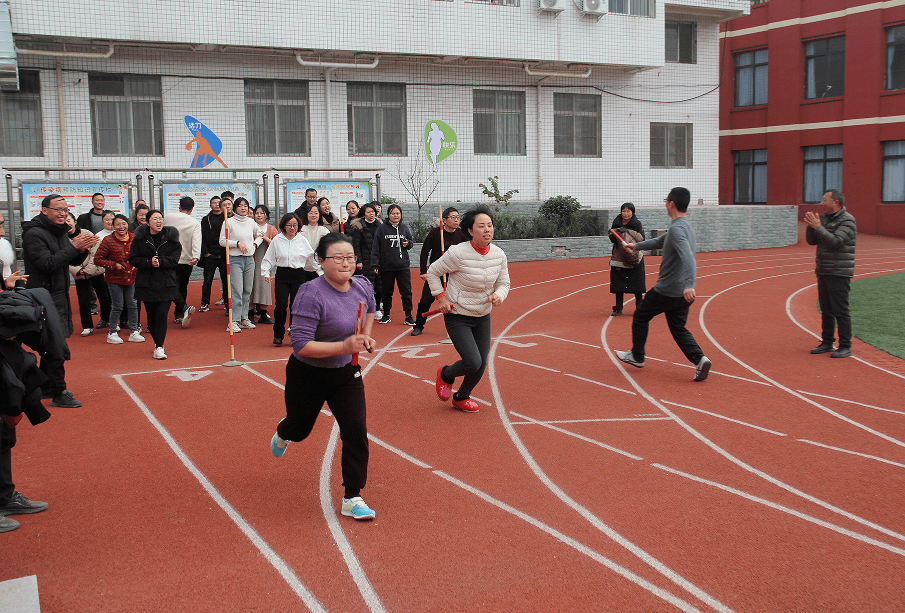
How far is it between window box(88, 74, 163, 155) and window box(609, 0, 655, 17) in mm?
13753

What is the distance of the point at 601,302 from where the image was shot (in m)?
15.4

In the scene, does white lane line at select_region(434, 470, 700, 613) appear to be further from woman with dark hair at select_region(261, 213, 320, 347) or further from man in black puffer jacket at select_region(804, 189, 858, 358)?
man in black puffer jacket at select_region(804, 189, 858, 358)

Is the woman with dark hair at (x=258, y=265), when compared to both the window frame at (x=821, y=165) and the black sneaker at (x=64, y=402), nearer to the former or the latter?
the black sneaker at (x=64, y=402)

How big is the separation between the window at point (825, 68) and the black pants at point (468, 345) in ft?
90.9

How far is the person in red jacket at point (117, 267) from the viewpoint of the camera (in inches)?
439

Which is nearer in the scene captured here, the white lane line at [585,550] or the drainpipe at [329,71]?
the white lane line at [585,550]

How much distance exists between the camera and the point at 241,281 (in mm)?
12406

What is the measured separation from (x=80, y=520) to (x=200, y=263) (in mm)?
8788

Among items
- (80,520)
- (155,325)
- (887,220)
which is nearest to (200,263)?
(155,325)

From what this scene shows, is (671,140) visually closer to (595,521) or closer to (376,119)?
(376,119)

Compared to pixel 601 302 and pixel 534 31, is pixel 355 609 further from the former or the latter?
pixel 534 31

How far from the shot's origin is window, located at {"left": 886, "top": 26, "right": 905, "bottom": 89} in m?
28.0

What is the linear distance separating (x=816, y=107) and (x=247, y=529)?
31244 millimetres

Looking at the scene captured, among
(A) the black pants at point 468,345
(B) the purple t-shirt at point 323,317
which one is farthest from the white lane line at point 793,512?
(B) the purple t-shirt at point 323,317
